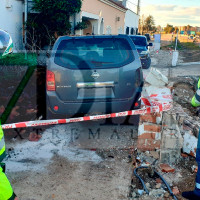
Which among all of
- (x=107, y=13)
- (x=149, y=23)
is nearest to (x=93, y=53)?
→ (x=107, y=13)

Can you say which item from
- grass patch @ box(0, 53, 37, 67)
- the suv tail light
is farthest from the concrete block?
grass patch @ box(0, 53, 37, 67)

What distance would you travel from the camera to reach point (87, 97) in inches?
195

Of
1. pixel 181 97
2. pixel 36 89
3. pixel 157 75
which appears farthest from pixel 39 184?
pixel 181 97

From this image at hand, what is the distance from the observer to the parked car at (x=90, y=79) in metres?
4.88

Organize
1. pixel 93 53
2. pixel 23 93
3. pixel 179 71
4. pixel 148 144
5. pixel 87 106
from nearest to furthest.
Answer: pixel 148 144, pixel 87 106, pixel 93 53, pixel 23 93, pixel 179 71

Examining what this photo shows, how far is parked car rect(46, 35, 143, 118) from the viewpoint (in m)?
4.88

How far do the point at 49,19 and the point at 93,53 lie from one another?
8771 mm

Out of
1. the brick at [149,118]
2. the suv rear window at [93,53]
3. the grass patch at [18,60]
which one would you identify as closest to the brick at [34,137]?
the suv rear window at [93,53]

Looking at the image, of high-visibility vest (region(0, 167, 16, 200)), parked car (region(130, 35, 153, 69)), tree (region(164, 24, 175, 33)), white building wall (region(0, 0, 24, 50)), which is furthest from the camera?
tree (region(164, 24, 175, 33))

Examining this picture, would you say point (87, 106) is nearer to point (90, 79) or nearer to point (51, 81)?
point (90, 79)

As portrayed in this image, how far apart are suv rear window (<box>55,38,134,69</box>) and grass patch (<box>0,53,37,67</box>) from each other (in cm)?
531

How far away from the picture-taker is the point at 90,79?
4.86m

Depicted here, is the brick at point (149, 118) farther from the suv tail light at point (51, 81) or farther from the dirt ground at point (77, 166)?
the suv tail light at point (51, 81)

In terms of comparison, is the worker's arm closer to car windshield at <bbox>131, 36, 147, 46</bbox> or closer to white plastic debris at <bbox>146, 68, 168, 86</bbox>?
white plastic debris at <bbox>146, 68, 168, 86</bbox>
